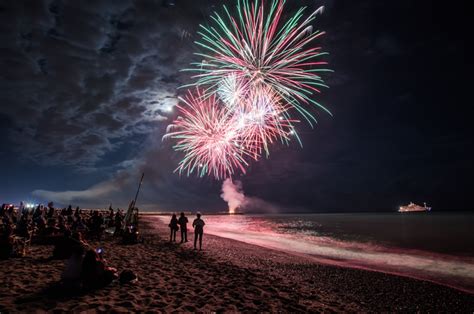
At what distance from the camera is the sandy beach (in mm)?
6137

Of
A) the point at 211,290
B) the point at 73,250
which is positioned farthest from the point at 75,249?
the point at 211,290

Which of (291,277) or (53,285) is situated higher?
(53,285)

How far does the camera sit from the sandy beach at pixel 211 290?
242 inches

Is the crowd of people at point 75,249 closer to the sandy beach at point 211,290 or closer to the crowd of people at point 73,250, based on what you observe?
the crowd of people at point 73,250

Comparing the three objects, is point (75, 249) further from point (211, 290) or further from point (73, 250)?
point (211, 290)

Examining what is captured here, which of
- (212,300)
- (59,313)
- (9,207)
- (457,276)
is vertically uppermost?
(9,207)

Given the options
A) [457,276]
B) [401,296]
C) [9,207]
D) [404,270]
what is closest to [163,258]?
[401,296]

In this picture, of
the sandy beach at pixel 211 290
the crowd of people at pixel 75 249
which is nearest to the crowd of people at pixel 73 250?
the crowd of people at pixel 75 249

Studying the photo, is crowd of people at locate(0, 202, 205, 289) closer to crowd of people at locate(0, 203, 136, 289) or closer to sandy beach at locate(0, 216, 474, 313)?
crowd of people at locate(0, 203, 136, 289)

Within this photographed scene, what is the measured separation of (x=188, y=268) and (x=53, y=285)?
478 cm

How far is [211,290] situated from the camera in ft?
25.5

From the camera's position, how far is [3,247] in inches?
368

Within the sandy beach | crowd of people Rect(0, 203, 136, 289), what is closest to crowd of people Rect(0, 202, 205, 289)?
crowd of people Rect(0, 203, 136, 289)

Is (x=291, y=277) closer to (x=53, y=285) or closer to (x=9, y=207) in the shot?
(x=53, y=285)
